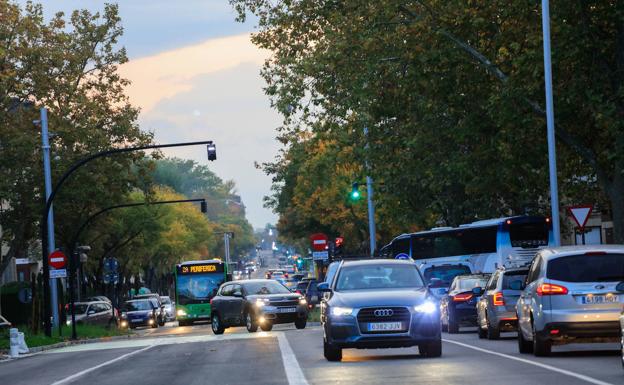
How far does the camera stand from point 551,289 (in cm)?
2080

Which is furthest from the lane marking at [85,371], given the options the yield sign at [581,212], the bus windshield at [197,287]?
the bus windshield at [197,287]

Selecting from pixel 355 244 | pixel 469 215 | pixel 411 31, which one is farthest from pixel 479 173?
pixel 355 244

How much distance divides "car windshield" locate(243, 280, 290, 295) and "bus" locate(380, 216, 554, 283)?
6.06 metres

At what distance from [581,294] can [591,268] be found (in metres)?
0.43

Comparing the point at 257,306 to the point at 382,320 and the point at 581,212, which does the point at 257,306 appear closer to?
the point at 581,212

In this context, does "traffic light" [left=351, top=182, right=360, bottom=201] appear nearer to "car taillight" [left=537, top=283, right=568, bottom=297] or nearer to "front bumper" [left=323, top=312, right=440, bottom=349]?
"front bumper" [left=323, top=312, right=440, bottom=349]

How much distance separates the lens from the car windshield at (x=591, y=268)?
20562 millimetres

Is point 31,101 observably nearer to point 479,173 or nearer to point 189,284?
point 189,284

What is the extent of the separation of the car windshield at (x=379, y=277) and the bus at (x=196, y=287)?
41002 mm

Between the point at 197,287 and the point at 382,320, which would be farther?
the point at 197,287

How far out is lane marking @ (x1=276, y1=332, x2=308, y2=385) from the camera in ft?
59.8

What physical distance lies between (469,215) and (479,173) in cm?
1862

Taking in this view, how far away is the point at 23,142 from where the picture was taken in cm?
5566

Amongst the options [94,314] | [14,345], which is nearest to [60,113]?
[94,314]
